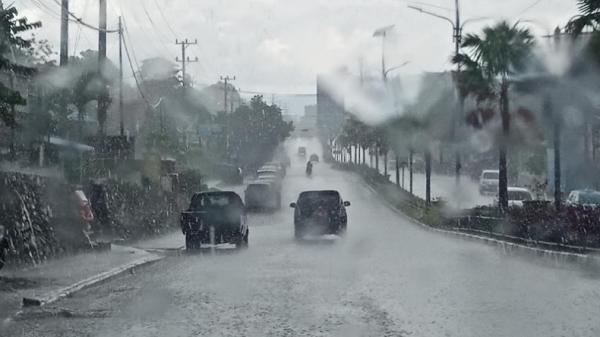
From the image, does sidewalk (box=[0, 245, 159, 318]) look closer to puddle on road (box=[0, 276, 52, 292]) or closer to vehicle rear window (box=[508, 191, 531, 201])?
puddle on road (box=[0, 276, 52, 292])

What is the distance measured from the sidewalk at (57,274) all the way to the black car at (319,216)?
9550mm

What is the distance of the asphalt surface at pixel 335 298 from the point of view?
505 inches

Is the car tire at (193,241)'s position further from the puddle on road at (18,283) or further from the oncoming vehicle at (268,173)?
the oncoming vehicle at (268,173)

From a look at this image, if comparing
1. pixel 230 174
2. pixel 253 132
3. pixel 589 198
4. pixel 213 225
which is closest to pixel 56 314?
pixel 213 225

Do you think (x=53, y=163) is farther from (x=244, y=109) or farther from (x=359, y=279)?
(x=244, y=109)

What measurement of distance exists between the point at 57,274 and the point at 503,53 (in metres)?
26.0

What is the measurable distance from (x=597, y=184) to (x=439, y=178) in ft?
147

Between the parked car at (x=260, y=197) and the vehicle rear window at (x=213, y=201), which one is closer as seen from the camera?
the vehicle rear window at (x=213, y=201)

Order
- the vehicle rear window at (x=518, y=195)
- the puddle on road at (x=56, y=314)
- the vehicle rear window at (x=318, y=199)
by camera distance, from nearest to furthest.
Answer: the puddle on road at (x=56, y=314), the vehicle rear window at (x=318, y=199), the vehicle rear window at (x=518, y=195)

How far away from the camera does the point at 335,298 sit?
16.3 meters

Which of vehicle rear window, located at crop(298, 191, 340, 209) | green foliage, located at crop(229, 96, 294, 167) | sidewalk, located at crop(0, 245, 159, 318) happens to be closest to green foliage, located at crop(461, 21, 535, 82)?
vehicle rear window, located at crop(298, 191, 340, 209)

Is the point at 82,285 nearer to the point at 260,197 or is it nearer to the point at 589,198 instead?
the point at 589,198

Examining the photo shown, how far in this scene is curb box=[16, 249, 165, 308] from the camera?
15.6 m

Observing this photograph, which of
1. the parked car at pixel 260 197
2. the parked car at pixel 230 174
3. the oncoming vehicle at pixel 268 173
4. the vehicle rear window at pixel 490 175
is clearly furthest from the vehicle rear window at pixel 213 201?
the parked car at pixel 230 174
